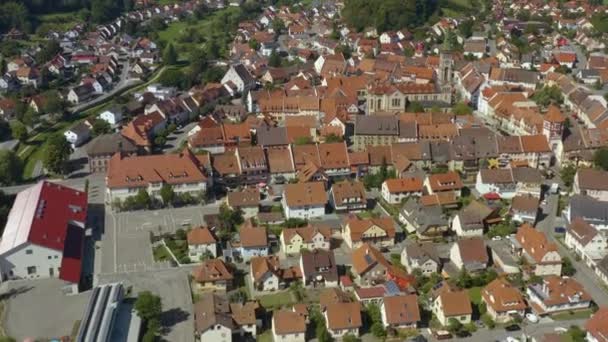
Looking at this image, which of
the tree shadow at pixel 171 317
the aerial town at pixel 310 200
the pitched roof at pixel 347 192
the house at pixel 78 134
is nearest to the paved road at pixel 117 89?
the aerial town at pixel 310 200

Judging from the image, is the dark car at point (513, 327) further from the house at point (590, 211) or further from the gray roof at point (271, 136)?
the gray roof at point (271, 136)

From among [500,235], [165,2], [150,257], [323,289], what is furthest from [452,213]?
[165,2]

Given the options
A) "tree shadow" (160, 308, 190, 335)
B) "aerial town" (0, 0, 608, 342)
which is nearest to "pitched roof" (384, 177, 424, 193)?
"aerial town" (0, 0, 608, 342)

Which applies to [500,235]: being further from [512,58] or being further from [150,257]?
[512,58]

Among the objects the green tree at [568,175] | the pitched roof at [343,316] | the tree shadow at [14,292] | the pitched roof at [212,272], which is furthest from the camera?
the green tree at [568,175]

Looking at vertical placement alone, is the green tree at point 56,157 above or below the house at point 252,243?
below

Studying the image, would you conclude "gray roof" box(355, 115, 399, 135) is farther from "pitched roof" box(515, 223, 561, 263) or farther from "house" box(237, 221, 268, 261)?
"house" box(237, 221, 268, 261)
